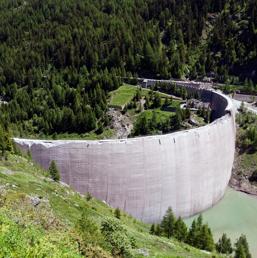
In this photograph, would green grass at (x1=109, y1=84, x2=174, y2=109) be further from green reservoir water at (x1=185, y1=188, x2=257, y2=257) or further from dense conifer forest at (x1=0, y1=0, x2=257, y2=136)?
green reservoir water at (x1=185, y1=188, x2=257, y2=257)

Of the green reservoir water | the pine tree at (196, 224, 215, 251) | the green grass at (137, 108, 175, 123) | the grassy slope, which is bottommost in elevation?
the green reservoir water

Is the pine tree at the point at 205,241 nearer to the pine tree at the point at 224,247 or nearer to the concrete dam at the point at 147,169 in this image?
the pine tree at the point at 224,247

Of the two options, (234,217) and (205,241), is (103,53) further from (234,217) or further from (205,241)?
(205,241)

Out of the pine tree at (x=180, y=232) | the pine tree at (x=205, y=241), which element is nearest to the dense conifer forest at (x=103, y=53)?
the pine tree at (x=180, y=232)

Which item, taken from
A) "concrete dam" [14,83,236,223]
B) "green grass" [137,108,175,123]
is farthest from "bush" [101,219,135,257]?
"green grass" [137,108,175,123]

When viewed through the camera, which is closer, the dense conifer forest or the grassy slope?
the grassy slope
